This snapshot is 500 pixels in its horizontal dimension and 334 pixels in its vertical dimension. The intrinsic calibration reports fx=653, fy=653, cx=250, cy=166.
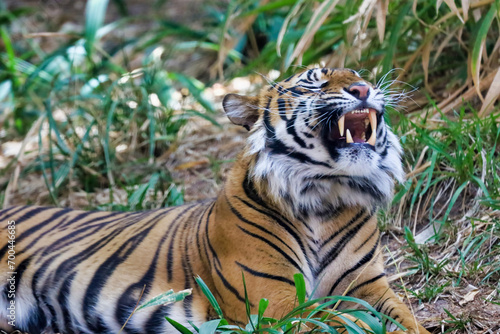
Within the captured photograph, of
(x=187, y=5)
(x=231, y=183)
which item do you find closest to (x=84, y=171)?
(x=231, y=183)

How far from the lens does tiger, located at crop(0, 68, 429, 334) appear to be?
258 cm

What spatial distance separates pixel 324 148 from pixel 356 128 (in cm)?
18

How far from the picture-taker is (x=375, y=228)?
283cm

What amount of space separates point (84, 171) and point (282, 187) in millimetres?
2529

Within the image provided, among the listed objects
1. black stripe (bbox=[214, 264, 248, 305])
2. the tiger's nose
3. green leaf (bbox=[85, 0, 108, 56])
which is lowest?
black stripe (bbox=[214, 264, 248, 305])

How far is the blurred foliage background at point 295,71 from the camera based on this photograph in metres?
3.41

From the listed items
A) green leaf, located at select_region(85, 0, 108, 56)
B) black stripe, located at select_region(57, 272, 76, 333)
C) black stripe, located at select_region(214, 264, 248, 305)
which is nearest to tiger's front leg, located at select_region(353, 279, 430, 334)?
black stripe, located at select_region(214, 264, 248, 305)

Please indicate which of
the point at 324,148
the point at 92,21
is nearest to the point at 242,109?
the point at 324,148

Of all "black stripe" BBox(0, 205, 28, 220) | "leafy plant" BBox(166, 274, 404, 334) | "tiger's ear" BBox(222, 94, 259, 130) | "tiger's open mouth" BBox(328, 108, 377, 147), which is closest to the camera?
"leafy plant" BBox(166, 274, 404, 334)

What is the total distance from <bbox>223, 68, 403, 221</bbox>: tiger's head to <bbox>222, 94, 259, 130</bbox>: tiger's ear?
0.06 feet

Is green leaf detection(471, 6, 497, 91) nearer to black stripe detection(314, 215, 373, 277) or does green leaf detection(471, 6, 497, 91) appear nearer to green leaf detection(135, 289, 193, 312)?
black stripe detection(314, 215, 373, 277)

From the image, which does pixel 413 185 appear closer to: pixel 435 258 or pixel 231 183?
pixel 435 258

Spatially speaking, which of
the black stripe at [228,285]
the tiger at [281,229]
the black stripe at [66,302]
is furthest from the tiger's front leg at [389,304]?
the black stripe at [66,302]

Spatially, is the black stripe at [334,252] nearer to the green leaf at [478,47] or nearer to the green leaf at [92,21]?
the green leaf at [478,47]
